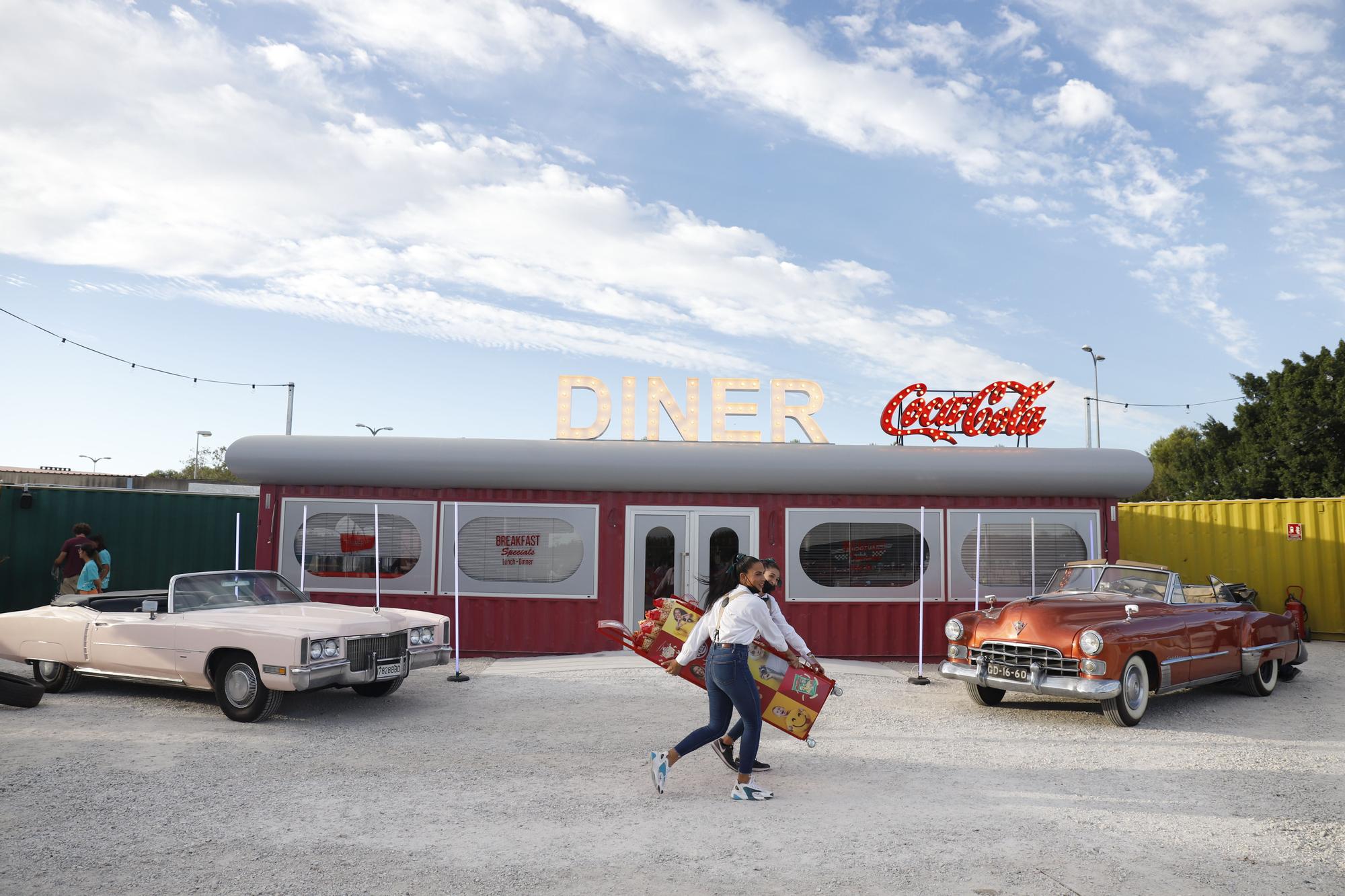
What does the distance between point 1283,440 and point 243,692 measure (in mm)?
35022

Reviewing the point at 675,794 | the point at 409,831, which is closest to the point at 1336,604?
the point at 675,794

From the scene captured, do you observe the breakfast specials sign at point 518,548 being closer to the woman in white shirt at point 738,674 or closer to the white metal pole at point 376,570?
the white metal pole at point 376,570

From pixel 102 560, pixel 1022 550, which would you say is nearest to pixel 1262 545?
pixel 1022 550

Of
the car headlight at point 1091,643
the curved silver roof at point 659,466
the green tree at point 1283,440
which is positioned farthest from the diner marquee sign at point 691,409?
the green tree at point 1283,440

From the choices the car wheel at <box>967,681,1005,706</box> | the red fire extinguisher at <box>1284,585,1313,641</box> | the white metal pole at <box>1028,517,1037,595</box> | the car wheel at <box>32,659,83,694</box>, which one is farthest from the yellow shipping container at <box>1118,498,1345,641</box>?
the car wheel at <box>32,659,83,694</box>

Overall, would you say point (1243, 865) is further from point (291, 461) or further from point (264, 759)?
point (291, 461)

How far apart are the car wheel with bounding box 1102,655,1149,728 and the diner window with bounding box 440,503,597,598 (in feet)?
22.7

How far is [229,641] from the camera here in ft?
29.0

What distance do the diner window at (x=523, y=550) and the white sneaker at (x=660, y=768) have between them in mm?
6978

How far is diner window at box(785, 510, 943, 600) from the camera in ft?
45.4

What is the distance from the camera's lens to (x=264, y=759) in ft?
24.6

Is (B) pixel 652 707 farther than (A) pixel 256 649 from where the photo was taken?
Yes

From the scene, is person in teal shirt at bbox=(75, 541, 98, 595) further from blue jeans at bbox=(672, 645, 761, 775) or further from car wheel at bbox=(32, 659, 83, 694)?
blue jeans at bbox=(672, 645, 761, 775)

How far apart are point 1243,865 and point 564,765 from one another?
4437 millimetres
